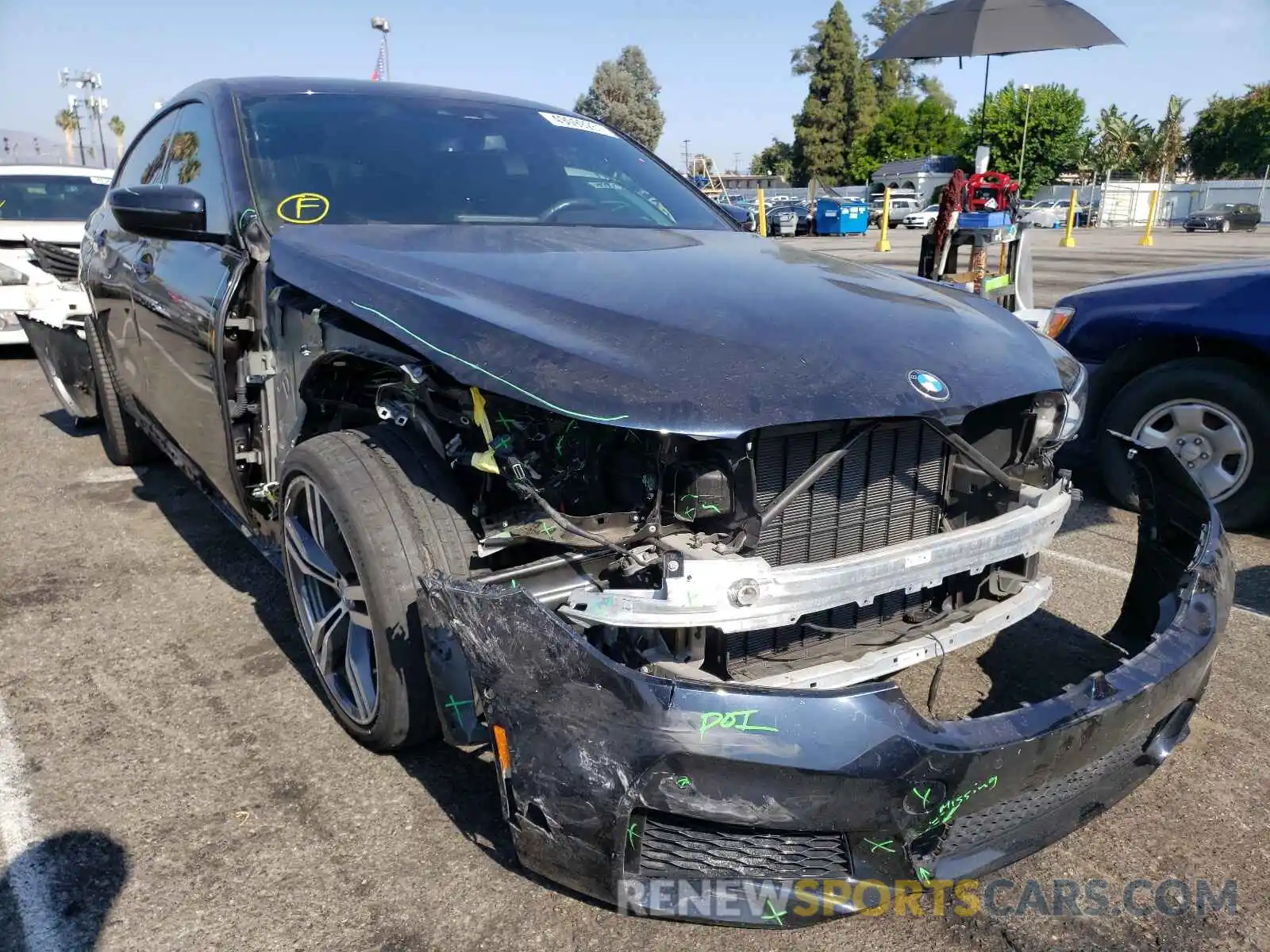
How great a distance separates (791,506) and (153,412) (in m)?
3.06

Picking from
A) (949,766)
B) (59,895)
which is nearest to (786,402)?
(949,766)

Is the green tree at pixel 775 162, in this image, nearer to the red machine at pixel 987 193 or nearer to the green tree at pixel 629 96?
the green tree at pixel 629 96

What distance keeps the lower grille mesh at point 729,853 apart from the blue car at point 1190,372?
10.8ft

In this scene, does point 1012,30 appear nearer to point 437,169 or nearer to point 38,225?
point 437,169

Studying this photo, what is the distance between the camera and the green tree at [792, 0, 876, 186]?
68062 millimetres

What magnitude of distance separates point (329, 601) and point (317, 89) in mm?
1907

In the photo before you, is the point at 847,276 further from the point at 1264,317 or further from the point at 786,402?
the point at 1264,317

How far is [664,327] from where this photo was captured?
6.81ft

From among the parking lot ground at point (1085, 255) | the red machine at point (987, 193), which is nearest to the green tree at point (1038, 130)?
the parking lot ground at point (1085, 255)

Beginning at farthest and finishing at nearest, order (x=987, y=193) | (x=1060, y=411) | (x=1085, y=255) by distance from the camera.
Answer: (x=1085, y=255) → (x=987, y=193) → (x=1060, y=411)

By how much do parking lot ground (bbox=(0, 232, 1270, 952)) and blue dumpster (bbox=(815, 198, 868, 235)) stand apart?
101 ft

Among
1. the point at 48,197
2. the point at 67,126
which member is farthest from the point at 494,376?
the point at 67,126

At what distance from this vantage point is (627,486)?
2.07 metres

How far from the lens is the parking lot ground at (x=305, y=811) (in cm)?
196
